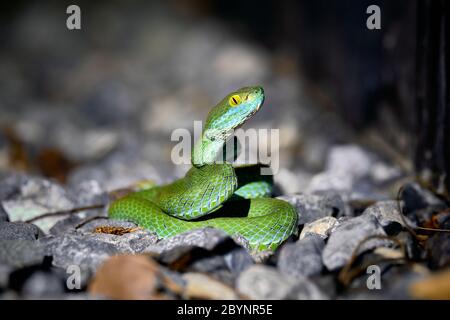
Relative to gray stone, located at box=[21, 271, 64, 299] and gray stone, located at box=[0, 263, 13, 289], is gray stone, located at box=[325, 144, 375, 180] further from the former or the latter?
gray stone, located at box=[0, 263, 13, 289]

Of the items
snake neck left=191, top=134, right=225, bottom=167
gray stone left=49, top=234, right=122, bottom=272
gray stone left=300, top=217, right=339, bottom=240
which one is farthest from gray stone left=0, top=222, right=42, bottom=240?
gray stone left=300, top=217, right=339, bottom=240

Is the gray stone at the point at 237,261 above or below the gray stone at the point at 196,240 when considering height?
below

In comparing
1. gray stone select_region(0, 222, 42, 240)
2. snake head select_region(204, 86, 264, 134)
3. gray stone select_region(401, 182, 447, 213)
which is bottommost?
gray stone select_region(401, 182, 447, 213)

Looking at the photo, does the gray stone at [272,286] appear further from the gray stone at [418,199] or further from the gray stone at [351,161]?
the gray stone at [351,161]

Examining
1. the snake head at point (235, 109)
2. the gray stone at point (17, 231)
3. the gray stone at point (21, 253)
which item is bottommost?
the gray stone at point (17, 231)

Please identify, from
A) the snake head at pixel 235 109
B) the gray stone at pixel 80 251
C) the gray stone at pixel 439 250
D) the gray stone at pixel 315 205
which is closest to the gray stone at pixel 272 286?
the gray stone at pixel 439 250

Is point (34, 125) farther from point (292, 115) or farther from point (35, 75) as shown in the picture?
point (292, 115)
